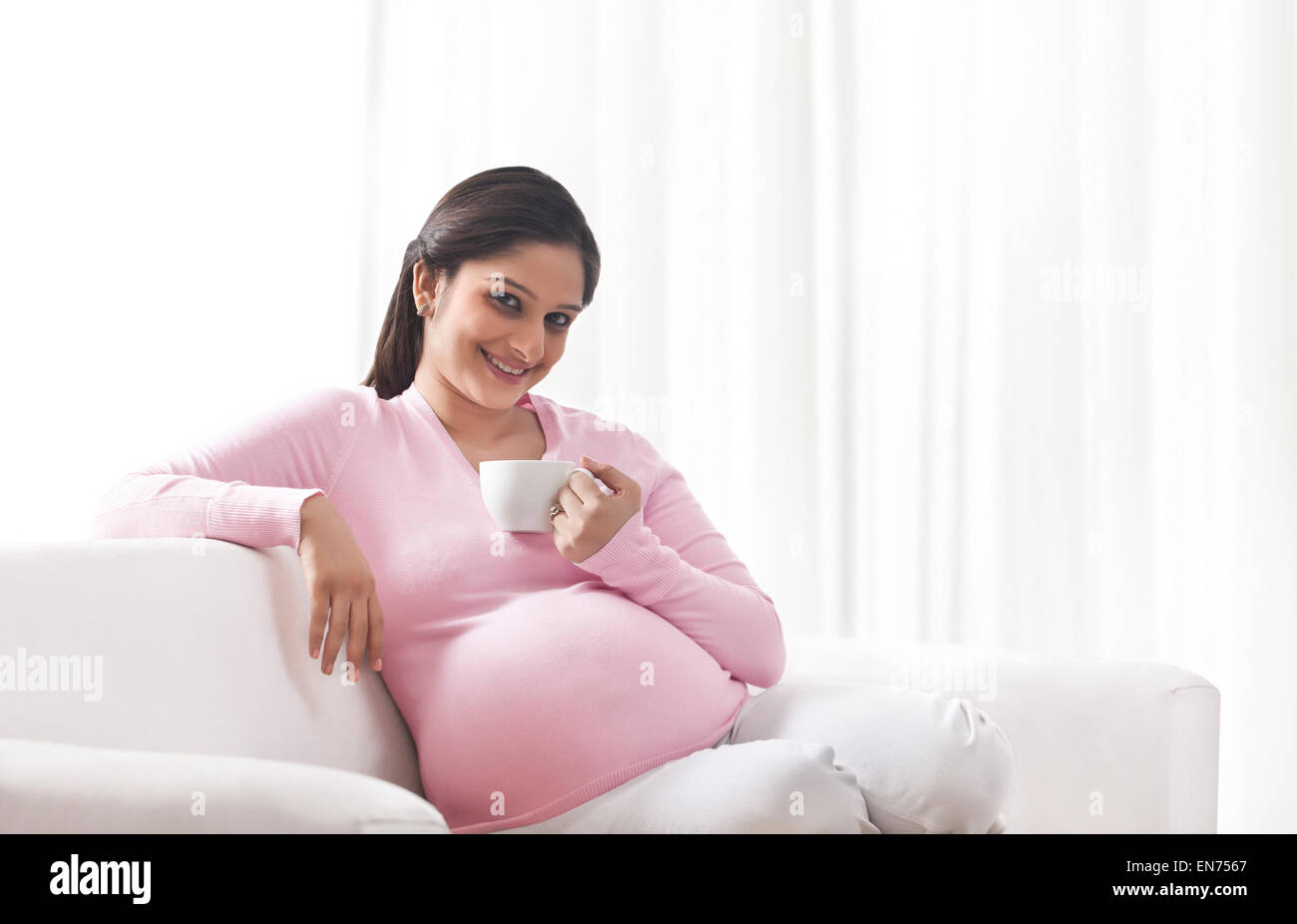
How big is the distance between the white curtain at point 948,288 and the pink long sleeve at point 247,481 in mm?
1211

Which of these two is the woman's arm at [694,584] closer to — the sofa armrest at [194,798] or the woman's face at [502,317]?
the woman's face at [502,317]

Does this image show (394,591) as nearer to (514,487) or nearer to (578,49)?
(514,487)

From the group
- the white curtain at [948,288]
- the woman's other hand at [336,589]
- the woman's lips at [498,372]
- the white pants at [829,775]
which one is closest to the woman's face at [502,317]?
the woman's lips at [498,372]

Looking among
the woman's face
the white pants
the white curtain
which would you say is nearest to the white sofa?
the white pants

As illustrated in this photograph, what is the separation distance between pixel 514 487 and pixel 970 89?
1600mm

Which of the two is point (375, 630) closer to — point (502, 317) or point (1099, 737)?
point (502, 317)

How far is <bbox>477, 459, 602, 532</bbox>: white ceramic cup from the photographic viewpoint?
109 centimetres

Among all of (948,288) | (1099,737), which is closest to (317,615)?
(1099,737)

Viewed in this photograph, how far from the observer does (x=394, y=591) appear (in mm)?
1111

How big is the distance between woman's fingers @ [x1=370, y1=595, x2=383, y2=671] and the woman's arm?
0.65 feet
